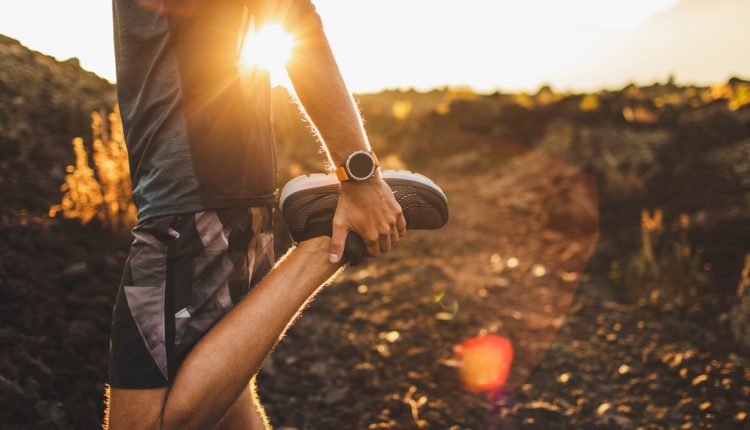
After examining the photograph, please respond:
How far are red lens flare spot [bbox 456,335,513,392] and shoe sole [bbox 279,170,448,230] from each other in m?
1.68

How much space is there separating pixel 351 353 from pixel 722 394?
2267 millimetres

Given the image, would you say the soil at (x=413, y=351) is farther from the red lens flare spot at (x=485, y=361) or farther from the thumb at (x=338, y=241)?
the thumb at (x=338, y=241)

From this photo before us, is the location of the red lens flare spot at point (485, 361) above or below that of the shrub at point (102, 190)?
below

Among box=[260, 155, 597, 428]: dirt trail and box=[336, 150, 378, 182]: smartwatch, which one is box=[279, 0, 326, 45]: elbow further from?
box=[260, 155, 597, 428]: dirt trail

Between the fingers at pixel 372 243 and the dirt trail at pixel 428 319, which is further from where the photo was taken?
the dirt trail at pixel 428 319

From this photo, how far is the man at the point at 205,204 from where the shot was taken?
1192 mm

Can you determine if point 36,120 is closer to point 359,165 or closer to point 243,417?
point 243,417

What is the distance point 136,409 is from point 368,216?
2.56ft

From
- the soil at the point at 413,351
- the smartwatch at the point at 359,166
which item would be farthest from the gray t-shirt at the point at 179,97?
the soil at the point at 413,351

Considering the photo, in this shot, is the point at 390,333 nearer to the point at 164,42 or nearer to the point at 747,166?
the point at 164,42

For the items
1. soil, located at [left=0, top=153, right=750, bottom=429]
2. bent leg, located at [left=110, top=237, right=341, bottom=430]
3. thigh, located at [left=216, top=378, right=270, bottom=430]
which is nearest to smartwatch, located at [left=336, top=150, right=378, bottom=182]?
bent leg, located at [left=110, top=237, right=341, bottom=430]

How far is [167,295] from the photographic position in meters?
1.21

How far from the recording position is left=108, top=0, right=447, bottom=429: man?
1192 millimetres

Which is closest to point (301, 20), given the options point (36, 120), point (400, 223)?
point (400, 223)
